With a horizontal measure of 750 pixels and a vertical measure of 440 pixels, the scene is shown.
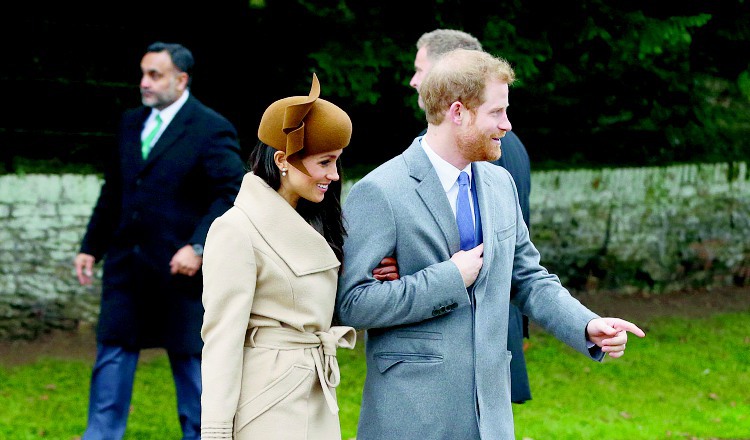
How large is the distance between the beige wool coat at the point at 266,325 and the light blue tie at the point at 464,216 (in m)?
0.48

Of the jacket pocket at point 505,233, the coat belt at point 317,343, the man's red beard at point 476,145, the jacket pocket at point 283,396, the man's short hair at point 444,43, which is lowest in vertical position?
the jacket pocket at point 283,396

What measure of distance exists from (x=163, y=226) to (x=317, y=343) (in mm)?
2694

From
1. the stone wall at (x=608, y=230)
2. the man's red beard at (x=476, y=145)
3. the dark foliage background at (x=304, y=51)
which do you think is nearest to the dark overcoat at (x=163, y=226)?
the man's red beard at (x=476, y=145)

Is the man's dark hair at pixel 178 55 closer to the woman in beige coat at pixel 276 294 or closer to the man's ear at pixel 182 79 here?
the man's ear at pixel 182 79

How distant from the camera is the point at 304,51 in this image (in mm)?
10242

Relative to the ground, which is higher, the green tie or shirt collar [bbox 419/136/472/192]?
shirt collar [bbox 419/136/472/192]

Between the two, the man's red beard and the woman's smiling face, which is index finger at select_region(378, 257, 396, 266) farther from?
the man's red beard

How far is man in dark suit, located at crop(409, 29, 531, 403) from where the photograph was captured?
18.2ft

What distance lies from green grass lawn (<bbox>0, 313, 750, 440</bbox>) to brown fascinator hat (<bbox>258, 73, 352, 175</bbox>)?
3.84 m

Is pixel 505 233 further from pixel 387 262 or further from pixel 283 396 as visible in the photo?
pixel 283 396

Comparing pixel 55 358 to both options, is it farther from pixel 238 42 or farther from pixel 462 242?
pixel 462 242

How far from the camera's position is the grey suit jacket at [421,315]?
377cm

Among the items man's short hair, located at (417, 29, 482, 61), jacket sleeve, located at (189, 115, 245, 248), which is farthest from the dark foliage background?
man's short hair, located at (417, 29, 482, 61)

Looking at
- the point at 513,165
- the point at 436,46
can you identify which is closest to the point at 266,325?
the point at 513,165
